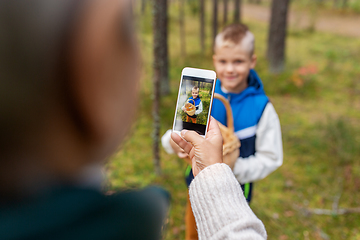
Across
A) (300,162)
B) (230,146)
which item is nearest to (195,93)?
(230,146)

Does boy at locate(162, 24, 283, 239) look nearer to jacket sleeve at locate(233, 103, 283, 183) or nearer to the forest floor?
jacket sleeve at locate(233, 103, 283, 183)

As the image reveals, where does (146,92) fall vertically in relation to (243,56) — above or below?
below

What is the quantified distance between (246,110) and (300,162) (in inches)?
118

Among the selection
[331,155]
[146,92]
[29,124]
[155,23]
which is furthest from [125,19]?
[146,92]

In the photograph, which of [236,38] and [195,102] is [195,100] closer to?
[195,102]

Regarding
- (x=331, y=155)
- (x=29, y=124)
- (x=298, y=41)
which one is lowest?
(x=331, y=155)

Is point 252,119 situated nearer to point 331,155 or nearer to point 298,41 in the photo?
point 331,155

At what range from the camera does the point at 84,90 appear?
536 millimetres

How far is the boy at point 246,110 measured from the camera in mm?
2057

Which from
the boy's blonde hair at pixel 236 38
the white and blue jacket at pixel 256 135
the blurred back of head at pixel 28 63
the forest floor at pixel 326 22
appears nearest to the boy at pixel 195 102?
the white and blue jacket at pixel 256 135

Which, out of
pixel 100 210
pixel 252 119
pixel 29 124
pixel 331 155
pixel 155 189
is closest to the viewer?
pixel 29 124

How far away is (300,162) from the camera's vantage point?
176 inches

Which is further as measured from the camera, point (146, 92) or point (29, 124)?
point (146, 92)

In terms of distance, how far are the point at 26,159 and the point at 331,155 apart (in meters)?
5.07
